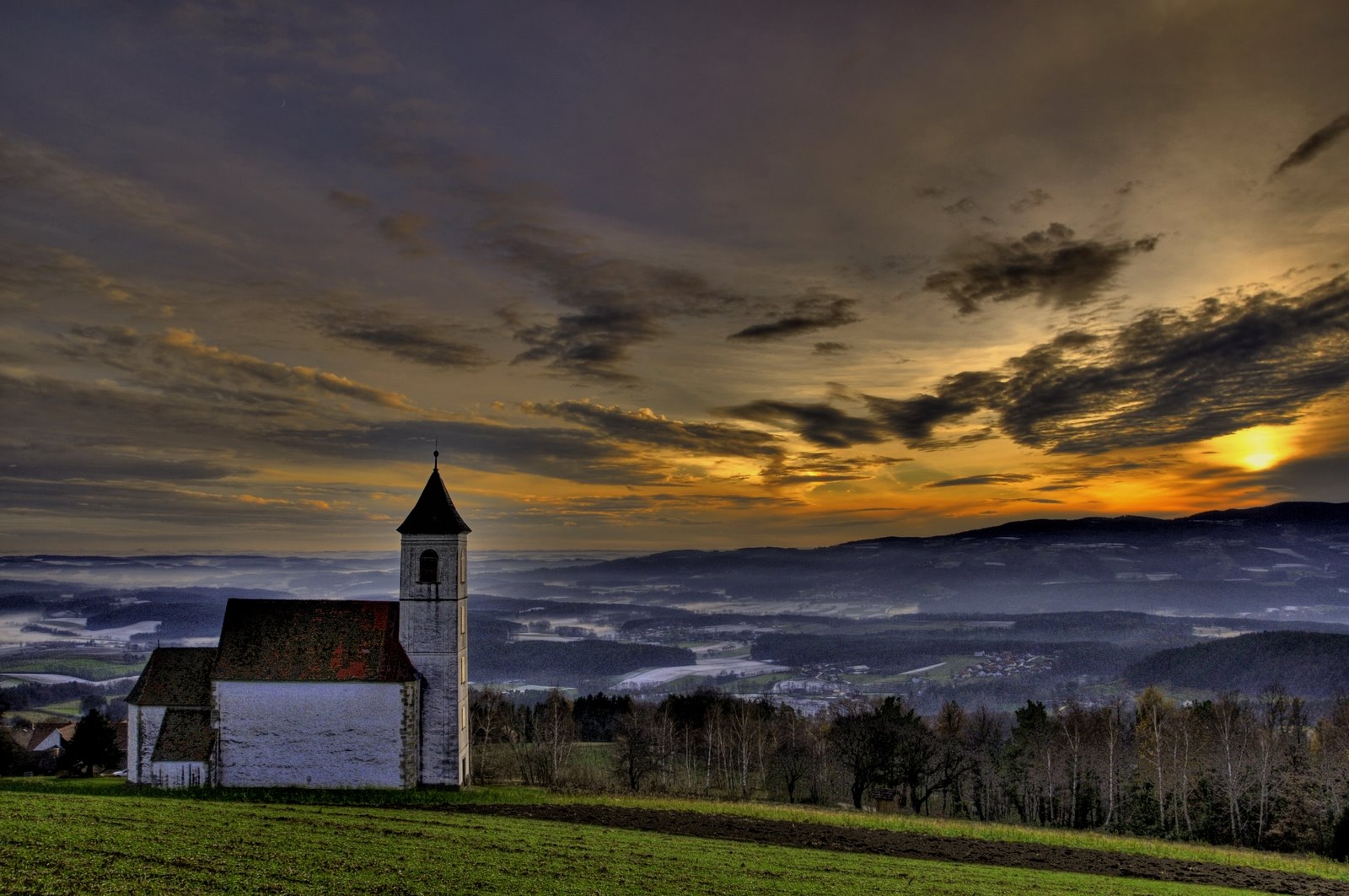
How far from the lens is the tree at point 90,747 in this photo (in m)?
58.5

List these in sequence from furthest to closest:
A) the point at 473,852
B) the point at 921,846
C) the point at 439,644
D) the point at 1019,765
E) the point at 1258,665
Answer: the point at 1258,665, the point at 1019,765, the point at 439,644, the point at 921,846, the point at 473,852

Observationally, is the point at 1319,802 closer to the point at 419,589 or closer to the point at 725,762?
the point at 725,762

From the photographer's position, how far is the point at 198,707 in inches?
1667

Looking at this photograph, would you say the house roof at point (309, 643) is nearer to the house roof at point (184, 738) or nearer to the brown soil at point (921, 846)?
the house roof at point (184, 738)

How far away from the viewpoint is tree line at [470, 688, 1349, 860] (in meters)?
50.4

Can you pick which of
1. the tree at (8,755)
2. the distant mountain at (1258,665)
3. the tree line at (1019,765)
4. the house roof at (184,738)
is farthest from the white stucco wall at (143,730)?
the distant mountain at (1258,665)

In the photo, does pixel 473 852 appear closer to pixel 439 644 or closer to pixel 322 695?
pixel 439 644

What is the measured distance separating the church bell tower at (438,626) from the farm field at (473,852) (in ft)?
10.2

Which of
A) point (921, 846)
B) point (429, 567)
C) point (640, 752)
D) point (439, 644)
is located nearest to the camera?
point (921, 846)

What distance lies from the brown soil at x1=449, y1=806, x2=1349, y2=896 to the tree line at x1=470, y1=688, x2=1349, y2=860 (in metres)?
10.4

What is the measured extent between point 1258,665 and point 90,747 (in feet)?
604

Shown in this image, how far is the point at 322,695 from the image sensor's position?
41.8 meters

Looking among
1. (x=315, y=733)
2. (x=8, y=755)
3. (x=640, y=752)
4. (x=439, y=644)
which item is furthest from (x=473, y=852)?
(x=8, y=755)

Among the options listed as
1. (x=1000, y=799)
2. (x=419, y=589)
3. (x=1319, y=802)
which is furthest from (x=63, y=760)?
(x=1319, y=802)
